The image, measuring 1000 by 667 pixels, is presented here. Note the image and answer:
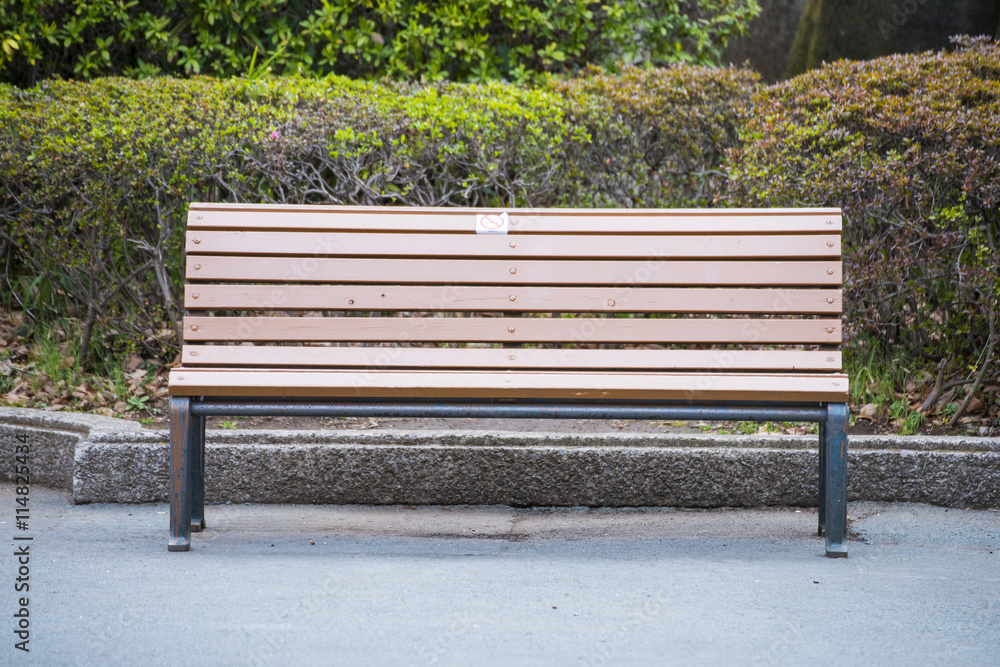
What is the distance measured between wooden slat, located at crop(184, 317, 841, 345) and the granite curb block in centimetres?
65

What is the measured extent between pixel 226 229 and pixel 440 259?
0.78 metres

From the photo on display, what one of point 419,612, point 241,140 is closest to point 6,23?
point 241,140

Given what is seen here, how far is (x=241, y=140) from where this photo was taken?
4.14 metres

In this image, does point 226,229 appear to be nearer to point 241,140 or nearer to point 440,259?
point 440,259

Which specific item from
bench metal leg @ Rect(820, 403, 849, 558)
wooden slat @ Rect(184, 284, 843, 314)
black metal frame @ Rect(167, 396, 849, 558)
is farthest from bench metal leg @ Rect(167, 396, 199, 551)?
bench metal leg @ Rect(820, 403, 849, 558)

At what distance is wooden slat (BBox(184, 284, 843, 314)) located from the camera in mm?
3092

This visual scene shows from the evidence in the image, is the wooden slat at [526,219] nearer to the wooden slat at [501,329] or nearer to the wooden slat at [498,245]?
the wooden slat at [498,245]

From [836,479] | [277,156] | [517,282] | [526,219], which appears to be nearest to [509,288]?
[517,282]

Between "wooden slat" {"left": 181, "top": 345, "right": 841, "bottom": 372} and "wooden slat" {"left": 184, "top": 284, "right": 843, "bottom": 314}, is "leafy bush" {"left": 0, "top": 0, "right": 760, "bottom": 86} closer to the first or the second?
"wooden slat" {"left": 184, "top": 284, "right": 843, "bottom": 314}

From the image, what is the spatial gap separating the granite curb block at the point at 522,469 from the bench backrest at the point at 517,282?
0.62 m

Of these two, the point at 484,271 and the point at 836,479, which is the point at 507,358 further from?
the point at 836,479

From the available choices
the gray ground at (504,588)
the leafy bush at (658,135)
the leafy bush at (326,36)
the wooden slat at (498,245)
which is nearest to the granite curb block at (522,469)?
the gray ground at (504,588)

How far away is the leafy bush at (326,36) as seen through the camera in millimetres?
5789

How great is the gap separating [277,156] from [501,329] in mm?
1696
